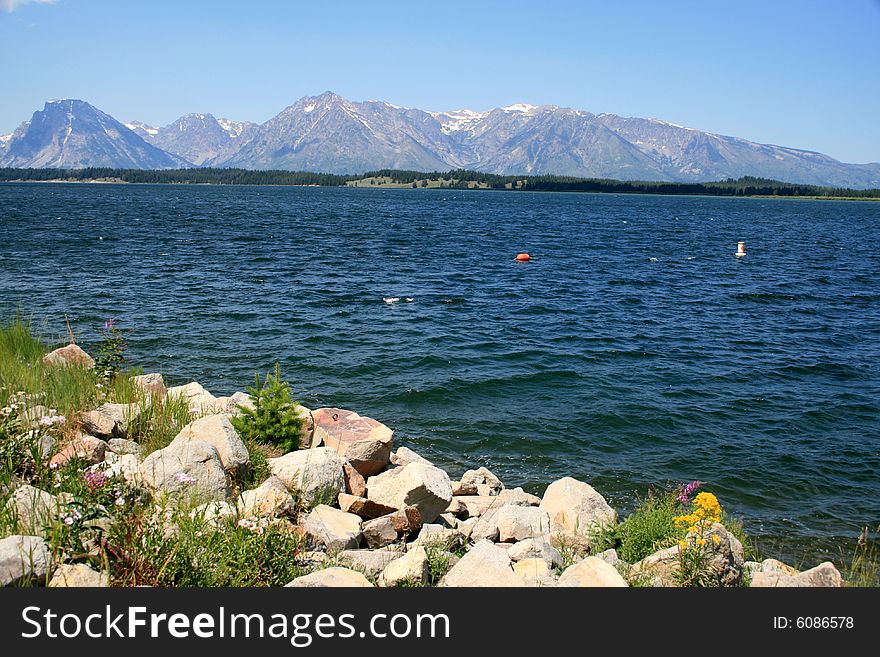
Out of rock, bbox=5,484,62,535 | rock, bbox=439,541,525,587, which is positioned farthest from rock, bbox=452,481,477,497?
rock, bbox=5,484,62,535

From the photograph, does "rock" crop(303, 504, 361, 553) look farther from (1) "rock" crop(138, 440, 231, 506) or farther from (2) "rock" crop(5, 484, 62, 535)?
(2) "rock" crop(5, 484, 62, 535)

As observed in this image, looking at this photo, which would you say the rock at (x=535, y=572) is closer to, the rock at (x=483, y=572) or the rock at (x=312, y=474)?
the rock at (x=483, y=572)

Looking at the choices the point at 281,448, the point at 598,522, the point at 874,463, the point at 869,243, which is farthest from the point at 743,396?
the point at 869,243

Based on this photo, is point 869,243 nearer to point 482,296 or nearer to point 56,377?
point 482,296

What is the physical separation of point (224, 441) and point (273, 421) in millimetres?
1953

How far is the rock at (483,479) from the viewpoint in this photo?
13.4 meters

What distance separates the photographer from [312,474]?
9219 millimetres

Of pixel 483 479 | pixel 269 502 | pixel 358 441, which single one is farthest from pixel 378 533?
pixel 483 479

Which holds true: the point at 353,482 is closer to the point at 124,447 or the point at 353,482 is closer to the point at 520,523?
the point at 520,523

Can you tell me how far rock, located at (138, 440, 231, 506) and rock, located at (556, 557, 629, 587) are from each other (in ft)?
13.8

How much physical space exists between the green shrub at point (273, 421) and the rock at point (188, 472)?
2305mm

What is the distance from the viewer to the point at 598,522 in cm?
1016

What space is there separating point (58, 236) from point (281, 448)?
61.0m

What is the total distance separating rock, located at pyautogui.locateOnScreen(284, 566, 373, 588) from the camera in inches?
232
